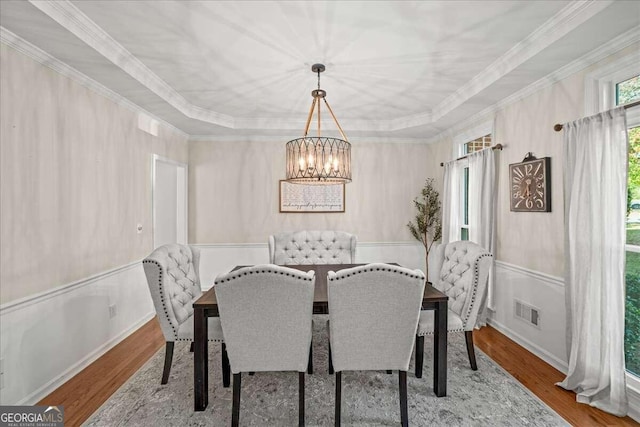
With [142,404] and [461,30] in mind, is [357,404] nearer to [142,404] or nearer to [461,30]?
[142,404]

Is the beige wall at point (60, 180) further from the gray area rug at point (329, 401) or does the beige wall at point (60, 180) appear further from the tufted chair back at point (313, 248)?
the tufted chair back at point (313, 248)

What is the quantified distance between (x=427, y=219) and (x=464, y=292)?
2453 millimetres

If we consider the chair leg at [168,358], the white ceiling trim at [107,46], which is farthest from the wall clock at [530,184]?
the white ceiling trim at [107,46]

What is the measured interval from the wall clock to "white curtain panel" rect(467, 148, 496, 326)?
244 millimetres

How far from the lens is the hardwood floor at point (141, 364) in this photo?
2.08m

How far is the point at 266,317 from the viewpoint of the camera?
184 centimetres

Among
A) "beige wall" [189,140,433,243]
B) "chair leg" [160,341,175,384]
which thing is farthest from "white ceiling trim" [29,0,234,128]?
"chair leg" [160,341,175,384]

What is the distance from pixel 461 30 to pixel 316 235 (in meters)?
2.57

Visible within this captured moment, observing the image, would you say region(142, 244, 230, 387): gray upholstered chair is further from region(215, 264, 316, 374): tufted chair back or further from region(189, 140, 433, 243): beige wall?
region(189, 140, 433, 243): beige wall

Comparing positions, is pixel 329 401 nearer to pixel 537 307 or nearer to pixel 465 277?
pixel 465 277

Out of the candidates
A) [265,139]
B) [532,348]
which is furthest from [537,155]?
[265,139]

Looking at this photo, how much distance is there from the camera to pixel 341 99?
3738mm

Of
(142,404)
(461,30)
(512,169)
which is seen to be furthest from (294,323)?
(512,169)

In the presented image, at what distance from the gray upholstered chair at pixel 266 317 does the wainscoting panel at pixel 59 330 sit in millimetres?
1452
